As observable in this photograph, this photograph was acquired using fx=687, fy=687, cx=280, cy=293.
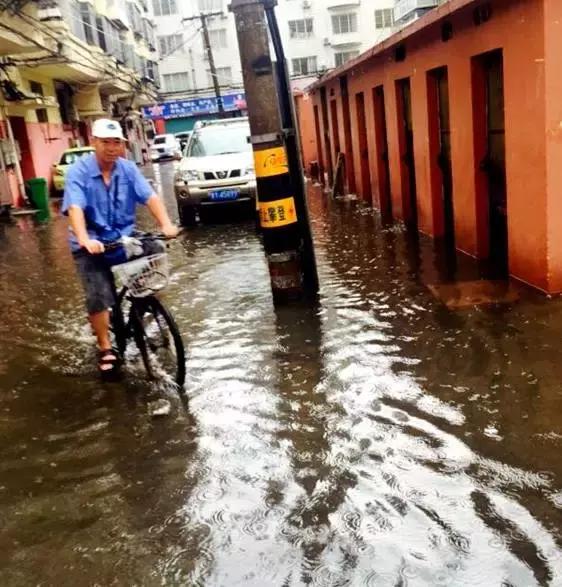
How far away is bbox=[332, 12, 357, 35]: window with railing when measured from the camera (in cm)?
5381

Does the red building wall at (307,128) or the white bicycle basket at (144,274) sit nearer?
the white bicycle basket at (144,274)

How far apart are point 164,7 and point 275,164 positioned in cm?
5552

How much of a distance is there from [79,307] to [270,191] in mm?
2645

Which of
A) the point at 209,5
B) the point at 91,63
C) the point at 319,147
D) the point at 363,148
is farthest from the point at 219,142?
the point at 209,5

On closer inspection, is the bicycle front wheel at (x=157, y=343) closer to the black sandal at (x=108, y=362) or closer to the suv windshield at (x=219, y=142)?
the black sandal at (x=108, y=362)

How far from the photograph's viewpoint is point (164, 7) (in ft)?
185

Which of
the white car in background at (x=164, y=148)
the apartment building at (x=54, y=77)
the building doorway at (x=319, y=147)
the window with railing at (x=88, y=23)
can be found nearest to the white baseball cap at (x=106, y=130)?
the apartment building at (x=54, y=77)

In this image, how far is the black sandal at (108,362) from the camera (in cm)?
525

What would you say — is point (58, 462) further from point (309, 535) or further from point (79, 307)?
point (79, 307)

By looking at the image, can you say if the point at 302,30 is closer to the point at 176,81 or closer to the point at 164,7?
the point at 176,81

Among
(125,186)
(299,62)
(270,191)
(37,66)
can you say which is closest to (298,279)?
(270,191)

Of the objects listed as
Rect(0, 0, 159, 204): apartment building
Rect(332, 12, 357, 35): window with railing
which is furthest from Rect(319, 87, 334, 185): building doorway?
Rect(332, 12, 357, 35): window with railing

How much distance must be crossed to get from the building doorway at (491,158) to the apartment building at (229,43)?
45464 millimetres

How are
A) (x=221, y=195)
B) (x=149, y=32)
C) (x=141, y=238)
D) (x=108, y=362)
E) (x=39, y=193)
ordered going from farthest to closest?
1. (x=149, y=32)
2. (x=39, y=193)
3. (x=221, y=195)
4. (x=108, y=362)
5. (x=141, y=238)
